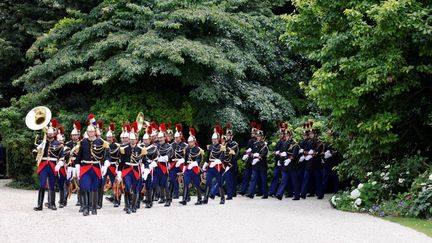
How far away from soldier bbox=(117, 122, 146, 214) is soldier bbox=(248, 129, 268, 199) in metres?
5.00

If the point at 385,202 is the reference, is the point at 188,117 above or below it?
above

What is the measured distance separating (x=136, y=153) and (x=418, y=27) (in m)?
6.74

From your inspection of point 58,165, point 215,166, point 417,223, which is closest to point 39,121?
point 58,165

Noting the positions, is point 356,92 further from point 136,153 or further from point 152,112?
point 152,112

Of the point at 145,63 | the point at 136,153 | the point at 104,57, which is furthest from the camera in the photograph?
the point at 104,57

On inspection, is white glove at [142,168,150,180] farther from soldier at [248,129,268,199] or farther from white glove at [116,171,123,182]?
soldier at [248,129,268,199]

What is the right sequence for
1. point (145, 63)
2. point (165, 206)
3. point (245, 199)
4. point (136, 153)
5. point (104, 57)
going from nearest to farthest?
point (136, 153), point (165, 206), point (245, 199), point (145, 63), point (104, 57)

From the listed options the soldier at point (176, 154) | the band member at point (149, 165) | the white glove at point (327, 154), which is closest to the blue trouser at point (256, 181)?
the white glove at point (327, 154)

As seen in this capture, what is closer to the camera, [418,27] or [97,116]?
[418,27]

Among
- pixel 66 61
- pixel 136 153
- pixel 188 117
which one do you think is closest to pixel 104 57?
pixel 66 61

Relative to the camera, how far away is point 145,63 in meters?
21.4

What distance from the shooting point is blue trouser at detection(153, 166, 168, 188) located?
17.4 metres

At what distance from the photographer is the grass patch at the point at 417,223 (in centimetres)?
1229

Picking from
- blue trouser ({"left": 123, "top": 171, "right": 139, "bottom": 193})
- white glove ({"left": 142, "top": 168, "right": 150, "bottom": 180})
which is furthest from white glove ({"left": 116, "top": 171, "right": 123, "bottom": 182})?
white glove ({"left": 142, "top": 168, "right": 150, "bottom": 180})
